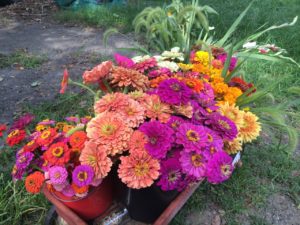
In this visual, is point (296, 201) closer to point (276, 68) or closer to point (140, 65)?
point (140, 65)

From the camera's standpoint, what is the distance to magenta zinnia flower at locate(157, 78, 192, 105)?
1170 millimetres

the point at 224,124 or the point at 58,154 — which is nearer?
the point at 58,154

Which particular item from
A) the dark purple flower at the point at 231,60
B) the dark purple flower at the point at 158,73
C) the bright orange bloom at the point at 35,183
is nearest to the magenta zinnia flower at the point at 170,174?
the bright orange bloom at the point at 35,183

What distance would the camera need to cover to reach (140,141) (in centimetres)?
103

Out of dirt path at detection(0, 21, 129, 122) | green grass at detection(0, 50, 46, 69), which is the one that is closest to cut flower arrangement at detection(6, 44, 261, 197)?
dirt path at detection(0, 21, 129, 122)

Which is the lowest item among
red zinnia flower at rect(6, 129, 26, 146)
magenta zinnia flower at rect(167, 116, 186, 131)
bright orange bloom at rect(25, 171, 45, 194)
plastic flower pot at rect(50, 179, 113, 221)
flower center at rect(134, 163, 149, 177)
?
plastic flower pot at rect(50, 179, 113, 221)

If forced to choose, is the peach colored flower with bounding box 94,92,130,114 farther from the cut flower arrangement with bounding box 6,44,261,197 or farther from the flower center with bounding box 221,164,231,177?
the flower center with bounding box 221,164,231,177

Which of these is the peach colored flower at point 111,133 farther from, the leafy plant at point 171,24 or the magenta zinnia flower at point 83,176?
the leafy plant at point 171,24

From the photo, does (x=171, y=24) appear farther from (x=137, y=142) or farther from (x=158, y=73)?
(x=137, y=142)

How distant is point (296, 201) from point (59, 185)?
58.2 inches

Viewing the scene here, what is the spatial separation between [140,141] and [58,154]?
11.6 inches

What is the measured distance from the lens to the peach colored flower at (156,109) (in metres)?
1.13

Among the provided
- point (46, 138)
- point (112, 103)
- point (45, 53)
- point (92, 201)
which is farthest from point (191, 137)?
point (45, 53)

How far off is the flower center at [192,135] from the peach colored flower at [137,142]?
0.16 m
